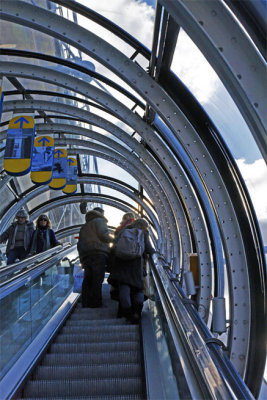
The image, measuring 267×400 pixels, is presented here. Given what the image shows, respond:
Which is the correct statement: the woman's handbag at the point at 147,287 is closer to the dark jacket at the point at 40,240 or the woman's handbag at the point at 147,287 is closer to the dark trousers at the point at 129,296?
the dark trousers at the point at 129,296

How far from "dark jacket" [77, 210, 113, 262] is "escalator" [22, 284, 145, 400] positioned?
113cm

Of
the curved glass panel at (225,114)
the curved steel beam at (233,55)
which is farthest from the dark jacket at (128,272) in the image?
the curved steel beam at (233,55)

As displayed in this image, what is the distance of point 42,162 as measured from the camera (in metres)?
12.2

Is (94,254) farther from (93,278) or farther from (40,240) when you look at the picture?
(40,240)

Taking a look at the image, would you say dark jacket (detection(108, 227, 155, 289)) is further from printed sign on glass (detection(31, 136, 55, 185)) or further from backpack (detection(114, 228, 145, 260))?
printed sign on glass (detection(31, 136, 55, 185))

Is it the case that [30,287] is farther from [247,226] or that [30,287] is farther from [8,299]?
[247,226]

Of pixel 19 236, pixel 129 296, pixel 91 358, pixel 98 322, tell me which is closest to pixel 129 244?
pixel 129 296

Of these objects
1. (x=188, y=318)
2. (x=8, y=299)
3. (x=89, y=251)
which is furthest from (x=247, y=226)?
(x=8, y=299)

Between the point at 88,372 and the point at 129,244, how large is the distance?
225cm

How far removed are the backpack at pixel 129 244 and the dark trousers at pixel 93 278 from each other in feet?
2.33

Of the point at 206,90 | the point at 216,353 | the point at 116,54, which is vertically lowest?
the point at 216,353

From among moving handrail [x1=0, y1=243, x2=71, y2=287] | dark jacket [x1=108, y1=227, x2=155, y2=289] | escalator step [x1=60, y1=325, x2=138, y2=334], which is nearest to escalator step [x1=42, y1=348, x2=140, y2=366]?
escalator step [x1=60, y1=325, x2=138, y2=334]

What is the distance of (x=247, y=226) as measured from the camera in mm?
6270

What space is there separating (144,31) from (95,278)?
4423 millimetres
